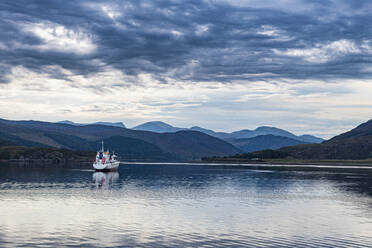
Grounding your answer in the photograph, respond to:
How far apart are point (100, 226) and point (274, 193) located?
6775 cm

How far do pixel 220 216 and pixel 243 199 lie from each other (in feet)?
96.6

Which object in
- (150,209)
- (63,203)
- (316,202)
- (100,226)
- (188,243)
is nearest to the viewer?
(188,243)

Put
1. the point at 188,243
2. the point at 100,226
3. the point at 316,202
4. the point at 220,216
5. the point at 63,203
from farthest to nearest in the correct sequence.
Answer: the point at 316,202 → the point at 63,203 → the point at 220,216 → the point at 100,226 → the point at 188,243

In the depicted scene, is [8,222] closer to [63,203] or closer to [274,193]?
[63,203]

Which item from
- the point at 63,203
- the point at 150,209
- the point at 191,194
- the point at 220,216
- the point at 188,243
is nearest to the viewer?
the point at 188,243

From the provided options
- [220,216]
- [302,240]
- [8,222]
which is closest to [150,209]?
[220,216]

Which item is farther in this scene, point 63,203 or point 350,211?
point 63,203

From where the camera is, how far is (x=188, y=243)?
5303 cm

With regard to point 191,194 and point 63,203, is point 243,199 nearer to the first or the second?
point 191,194

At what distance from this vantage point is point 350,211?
3327 inches

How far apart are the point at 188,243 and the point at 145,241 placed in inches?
214

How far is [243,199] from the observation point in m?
104

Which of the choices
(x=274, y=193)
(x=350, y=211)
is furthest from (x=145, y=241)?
(x=274, y=193)

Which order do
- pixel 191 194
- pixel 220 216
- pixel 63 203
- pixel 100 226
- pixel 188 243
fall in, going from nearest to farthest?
pixel 188 243 < pixel 100 226 < pixel 220 216 < pixel 63 203 < pixel 191 194
